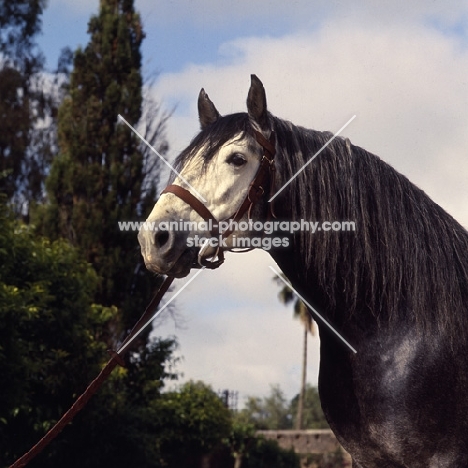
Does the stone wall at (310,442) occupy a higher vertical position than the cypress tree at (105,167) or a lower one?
lower

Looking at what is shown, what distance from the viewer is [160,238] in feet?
11.6

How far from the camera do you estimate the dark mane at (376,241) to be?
138 inches

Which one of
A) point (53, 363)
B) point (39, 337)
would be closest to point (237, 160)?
point (53, 363)

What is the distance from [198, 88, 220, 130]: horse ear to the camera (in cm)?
406

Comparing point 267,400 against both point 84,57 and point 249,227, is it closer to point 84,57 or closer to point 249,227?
point 84,57

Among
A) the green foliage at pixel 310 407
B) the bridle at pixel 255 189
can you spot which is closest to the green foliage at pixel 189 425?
the bridle at pixel 255 189

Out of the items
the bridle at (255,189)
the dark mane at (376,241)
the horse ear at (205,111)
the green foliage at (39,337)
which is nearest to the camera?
the dark mane at (376,241)

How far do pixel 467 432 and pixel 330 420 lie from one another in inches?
23.6

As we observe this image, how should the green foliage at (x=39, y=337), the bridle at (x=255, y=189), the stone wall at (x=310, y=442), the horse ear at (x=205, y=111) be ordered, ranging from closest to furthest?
the bridle at (x=255, y=189) < the horse ear at (x=205, y=111) < the green foliage at (x=39, y=337) < the stone wall at (x=310, y=442)

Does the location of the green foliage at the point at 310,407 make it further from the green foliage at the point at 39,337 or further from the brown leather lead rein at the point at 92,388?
the brown leather lead rein at the point at 92,388

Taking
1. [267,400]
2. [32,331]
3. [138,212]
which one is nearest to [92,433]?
[32,331]

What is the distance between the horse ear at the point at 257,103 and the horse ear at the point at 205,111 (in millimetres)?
370

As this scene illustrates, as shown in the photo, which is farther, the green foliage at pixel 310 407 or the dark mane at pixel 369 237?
the green foliage at pixel 310 407

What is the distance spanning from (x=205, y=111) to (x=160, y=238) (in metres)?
0.86
